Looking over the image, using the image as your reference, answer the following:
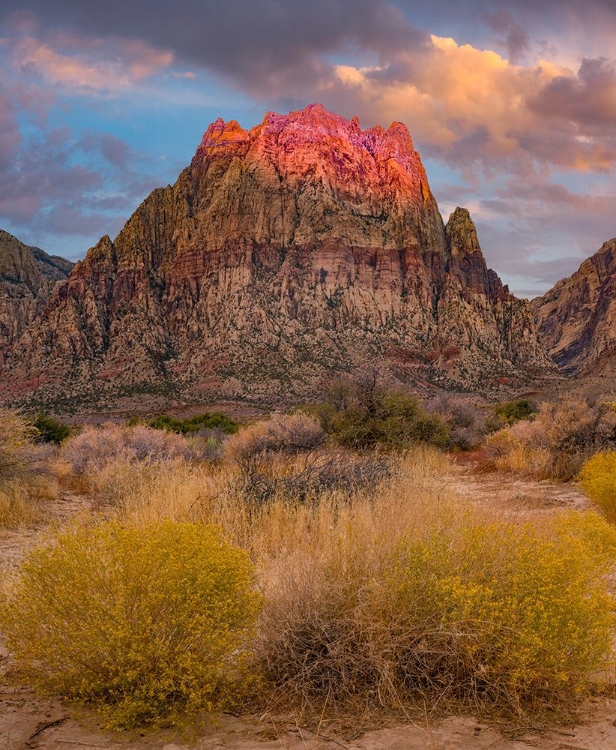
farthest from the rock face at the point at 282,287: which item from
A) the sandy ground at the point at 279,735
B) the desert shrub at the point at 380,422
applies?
the sandy ground at the point at 279,735

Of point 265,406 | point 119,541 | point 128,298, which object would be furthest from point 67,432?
point 128,298

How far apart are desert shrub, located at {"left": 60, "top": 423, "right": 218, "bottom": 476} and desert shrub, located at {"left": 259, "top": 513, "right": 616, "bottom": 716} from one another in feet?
36.9

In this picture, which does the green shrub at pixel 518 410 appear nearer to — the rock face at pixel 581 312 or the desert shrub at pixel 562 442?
the desert shrub at pixel 562 442

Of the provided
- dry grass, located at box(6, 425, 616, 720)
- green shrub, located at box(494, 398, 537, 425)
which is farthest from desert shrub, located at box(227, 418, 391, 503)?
green shrub, located at box(494, 398, 537, 425)

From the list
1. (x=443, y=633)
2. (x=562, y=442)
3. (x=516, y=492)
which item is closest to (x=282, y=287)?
(x=562, y=442)

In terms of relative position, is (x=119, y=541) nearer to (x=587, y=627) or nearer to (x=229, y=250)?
(x=587, y=627)

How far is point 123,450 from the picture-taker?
15328 millimetres

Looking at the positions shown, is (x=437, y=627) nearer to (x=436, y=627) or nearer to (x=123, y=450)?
(x=436, y=627)

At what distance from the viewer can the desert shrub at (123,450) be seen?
15.3 m

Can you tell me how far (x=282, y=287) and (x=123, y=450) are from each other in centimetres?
8191

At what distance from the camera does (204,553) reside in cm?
394

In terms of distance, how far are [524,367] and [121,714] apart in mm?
103663

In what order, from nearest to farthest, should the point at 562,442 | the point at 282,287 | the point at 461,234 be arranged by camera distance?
the point at 562,442 < the point at 282,287 < the point at 461,234

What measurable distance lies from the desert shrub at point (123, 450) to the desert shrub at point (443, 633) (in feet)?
36.9
